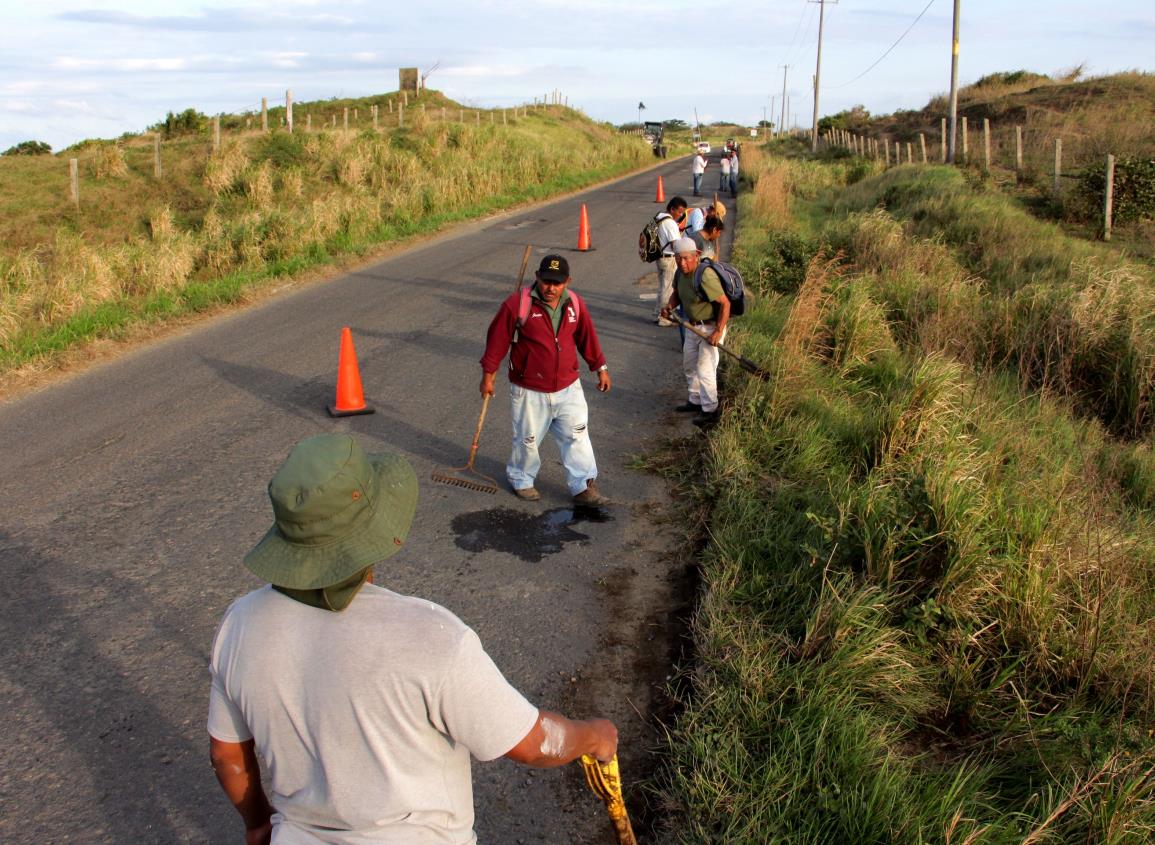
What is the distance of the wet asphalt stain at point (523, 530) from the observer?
5391 mm

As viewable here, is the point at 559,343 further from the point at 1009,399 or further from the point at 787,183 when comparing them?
the point at 787,183

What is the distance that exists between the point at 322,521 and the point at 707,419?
5.96 metres

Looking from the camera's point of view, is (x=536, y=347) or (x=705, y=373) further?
(x=705, y=373)

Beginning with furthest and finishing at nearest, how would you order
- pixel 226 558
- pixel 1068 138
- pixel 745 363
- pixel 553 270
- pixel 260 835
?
pixel 1068 138 → pixel 745 363 → pixel 553 270 → pixel 226 558 → pixel 260 835

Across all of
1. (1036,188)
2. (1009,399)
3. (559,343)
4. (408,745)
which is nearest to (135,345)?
(559,343)

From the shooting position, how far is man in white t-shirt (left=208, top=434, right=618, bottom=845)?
1784 millimetres

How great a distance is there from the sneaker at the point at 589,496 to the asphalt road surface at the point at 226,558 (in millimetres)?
89

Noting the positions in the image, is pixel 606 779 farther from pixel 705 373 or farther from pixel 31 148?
pixel 31 148

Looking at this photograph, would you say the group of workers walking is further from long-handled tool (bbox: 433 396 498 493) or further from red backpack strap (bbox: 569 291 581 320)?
long-handled tool (bbox: 433 396 498 493)

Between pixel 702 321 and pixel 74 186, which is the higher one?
pixel 74 186

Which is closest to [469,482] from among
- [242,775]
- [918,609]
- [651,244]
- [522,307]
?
[522,307]

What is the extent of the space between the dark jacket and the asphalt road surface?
0.85 metres

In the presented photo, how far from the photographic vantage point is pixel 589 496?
598cm

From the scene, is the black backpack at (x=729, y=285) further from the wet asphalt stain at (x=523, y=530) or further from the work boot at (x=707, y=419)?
the wet asphalt stain at (x=523, y=530)
